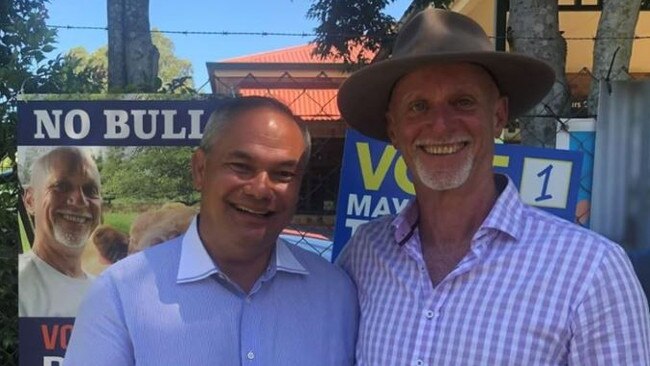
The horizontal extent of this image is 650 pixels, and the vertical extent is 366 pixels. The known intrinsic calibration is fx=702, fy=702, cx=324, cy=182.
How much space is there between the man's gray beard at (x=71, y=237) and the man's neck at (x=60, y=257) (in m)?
0.02

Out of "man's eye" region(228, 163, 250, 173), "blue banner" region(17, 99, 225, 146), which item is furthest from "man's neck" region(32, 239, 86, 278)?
"man's eye" region(228, 163, 250, 173)

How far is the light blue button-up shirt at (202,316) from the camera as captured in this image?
5.97 ft

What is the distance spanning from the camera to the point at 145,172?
Result: 2828 millimetres

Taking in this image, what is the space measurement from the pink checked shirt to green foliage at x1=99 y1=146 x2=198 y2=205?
1.10m

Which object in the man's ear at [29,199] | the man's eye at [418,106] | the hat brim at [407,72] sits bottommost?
the man's ear at [29,199]

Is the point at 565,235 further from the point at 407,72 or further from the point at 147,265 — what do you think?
the point at 147,265

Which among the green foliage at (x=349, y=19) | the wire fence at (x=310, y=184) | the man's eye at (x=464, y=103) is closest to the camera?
the man's eye at (x=464, y=103)

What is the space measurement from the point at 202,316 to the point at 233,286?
13 centimetres

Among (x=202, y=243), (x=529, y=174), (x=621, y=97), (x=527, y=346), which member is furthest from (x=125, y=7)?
(x=527, y=346)

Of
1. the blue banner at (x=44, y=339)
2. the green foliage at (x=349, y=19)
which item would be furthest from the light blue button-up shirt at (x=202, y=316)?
the green foliage at (x=349, y=19)

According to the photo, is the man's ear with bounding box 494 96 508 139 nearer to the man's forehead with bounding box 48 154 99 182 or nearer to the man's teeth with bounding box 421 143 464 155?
the man's teeth with bounding box 421 143 464 155

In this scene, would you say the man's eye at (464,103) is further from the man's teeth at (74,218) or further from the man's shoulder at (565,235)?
the man's teeth at (74,218)

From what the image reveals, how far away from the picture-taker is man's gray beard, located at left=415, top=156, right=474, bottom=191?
197 cm

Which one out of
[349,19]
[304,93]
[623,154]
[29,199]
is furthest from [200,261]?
[349,19]
